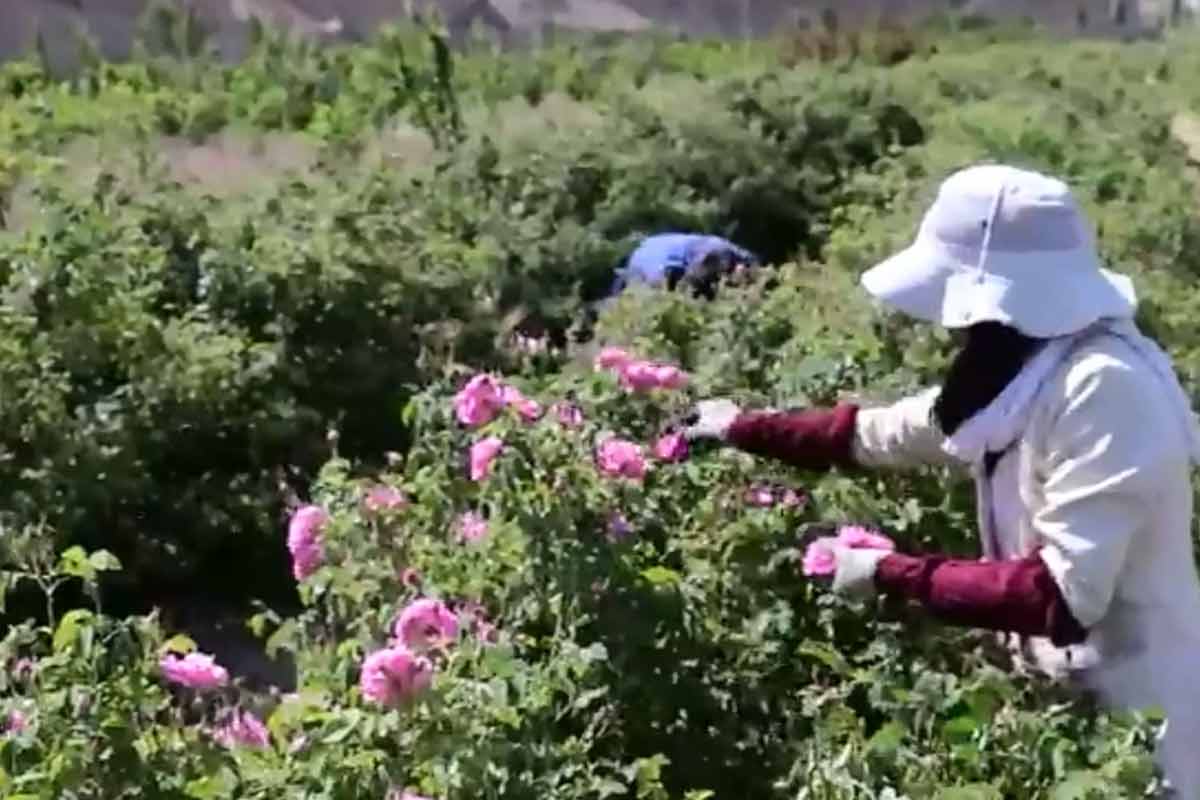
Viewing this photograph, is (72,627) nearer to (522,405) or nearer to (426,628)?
(426,628)

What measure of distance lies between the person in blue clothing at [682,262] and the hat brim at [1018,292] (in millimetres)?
3953

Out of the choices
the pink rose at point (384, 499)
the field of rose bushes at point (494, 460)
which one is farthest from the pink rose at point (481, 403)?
A: the pink rose at point (384, 499)

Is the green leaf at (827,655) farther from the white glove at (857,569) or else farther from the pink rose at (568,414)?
the pink rose at (568,414)

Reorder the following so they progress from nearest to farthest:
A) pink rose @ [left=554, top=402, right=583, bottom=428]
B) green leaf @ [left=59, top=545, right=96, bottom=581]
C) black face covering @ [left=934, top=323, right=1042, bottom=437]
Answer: green leaf @ [left=59, top=545, right=96, bottom=581] → black face covering @ [left=934, top=323, right=1042, bottom=437] → pink rose @ [left=554, top=402, right=583, bottom=428]

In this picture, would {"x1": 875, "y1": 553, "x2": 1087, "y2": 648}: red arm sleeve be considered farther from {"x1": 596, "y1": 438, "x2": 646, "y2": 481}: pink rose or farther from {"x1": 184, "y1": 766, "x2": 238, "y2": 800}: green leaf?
{"x1": 184, "y1": 766, "x2": 238, "y2": 800}: green leaf

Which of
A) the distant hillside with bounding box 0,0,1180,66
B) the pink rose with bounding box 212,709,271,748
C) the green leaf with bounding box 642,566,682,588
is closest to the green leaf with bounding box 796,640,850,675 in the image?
the green leaf with bounding box 642,566,682,588

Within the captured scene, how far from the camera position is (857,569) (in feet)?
10.1

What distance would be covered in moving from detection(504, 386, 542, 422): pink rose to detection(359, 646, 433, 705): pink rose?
679 millimetres

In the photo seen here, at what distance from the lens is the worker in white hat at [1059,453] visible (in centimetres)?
281

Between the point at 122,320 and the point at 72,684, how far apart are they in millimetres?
3079

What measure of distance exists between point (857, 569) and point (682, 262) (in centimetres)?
463

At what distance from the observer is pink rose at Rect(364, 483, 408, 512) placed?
361 cm

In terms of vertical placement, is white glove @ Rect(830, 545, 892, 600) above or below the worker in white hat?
below

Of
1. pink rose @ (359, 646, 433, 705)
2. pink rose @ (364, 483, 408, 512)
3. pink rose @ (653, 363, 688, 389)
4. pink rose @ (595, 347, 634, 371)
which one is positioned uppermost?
pink rose @ (359, 646, 433, 705)
